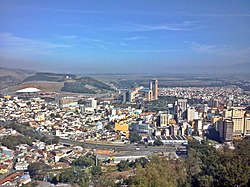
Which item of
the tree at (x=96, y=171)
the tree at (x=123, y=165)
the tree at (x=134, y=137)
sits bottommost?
Result: the tree at (x=134, y=137)

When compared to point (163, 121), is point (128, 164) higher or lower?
lower

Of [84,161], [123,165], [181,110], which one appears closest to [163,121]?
[181,110]

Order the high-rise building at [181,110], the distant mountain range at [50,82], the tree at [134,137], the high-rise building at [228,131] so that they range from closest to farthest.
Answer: the high-rise building at [228,131] → the tree at [134,137] → the high-rise building at [181,110] → the distant mountain range at [50,82]

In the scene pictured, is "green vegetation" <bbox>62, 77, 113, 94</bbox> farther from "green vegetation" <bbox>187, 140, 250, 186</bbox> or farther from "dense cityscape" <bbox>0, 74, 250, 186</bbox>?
"green vegetation" <bbox>187, 140, 250, 186</bbox>

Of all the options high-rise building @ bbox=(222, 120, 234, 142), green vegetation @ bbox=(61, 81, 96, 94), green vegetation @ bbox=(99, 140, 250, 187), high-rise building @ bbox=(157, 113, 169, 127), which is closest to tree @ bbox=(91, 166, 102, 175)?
green vegetation @ bbox=(99, 140, 250, 187)

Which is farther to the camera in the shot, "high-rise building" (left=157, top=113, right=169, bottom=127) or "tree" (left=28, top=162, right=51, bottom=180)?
"high-rise building" (left=157, top=113, right=169, bottom=127)

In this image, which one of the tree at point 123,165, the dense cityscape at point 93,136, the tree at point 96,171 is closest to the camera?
the tree at point 96,171

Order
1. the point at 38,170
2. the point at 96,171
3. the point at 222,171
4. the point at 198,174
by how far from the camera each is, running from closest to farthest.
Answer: the point at 222,171
the point at 198,174
the point at 96,171
the point at 38,170

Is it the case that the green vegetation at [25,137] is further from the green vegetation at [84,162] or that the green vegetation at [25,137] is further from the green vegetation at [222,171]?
the green vegetation at [222,171]

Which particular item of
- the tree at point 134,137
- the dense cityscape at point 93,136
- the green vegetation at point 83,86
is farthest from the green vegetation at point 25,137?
the green vegetation at point 83,86

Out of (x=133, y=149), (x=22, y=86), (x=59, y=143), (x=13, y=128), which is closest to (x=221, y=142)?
(x=133, y=149)

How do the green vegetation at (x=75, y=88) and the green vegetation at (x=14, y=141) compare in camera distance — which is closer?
the green vegetation at (x=14, y=141)

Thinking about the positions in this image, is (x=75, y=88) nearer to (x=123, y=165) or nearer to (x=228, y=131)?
(x=228, y=131)
